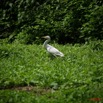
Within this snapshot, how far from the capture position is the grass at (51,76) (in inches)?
320

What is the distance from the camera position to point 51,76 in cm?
1008

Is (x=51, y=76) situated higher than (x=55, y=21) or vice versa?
(x=51, y=76)

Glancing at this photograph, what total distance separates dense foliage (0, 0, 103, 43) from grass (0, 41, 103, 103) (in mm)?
4033

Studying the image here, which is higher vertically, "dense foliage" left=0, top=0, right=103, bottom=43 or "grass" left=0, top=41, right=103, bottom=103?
"grass" left=0, top=41, right=103, bottom=103

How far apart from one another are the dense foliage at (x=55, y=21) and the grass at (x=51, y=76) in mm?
4033

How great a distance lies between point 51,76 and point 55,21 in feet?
34.3

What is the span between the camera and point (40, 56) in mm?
13688

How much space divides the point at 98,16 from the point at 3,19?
7.20 metres

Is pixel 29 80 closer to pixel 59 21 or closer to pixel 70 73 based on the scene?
pixel 70 73

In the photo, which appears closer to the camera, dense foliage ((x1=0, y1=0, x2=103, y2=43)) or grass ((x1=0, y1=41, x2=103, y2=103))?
grass ((x1=0, y1=41, x2=103, y2=103))

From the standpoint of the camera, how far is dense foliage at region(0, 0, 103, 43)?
18391 mm

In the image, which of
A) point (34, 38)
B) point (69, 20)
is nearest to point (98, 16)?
point (69, 20)

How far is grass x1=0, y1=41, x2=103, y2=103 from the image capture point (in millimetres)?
8141

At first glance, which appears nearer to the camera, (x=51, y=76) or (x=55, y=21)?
(x=51, y=76)
